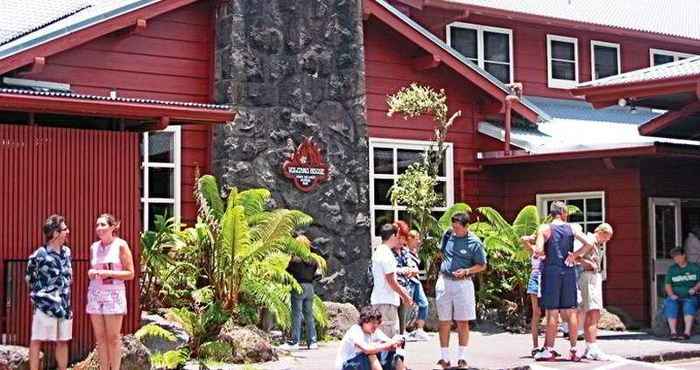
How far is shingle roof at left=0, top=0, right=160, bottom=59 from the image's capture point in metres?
16.7

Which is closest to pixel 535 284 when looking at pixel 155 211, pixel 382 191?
pixel 382 191

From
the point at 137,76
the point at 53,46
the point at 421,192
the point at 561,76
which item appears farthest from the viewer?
the point at 561,76

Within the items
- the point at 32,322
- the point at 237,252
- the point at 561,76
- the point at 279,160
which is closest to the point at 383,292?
the point at 237,252

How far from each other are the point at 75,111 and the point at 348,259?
6767mm

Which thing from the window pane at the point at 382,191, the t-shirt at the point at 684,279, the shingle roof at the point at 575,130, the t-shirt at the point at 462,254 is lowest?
the t-shirt at the point at 684,279

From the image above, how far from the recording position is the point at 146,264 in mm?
15875

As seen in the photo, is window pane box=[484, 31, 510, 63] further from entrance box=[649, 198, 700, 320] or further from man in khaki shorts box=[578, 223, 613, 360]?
man in khaki shorts box=[578, 223, 613, 360]

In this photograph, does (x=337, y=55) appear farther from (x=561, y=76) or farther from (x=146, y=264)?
(x=561, y=76)

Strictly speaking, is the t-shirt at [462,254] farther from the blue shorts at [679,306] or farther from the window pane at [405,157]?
the window pane at [405,157]

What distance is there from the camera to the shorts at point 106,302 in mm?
12336

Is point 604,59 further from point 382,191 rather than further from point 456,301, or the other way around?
point 456,301

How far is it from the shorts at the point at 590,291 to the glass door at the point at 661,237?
514cm

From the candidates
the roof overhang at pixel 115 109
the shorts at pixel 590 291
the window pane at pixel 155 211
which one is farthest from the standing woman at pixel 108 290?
the shorts at pixel 590 291

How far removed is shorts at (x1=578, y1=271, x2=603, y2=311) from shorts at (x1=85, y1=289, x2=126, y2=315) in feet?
20.3
